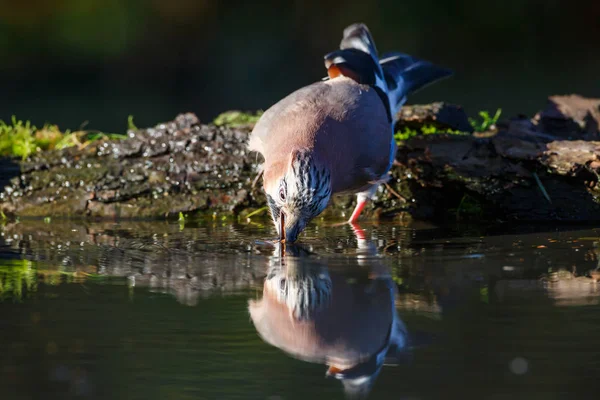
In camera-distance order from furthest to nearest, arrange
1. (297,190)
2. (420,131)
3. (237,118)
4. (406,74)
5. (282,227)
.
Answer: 1. (237,118)
2. (420,131)
3. (406,74)
4. (282,227)
5. (297,190)

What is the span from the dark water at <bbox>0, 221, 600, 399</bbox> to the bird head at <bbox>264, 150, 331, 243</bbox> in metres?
0.15

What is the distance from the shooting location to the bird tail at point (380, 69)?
17.1 ft

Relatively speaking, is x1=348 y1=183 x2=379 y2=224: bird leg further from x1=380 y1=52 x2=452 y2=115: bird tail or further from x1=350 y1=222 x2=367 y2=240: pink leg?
x1=380 y1=52 x2=452 y2=115: bird tail

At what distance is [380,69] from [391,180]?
2.44 feet

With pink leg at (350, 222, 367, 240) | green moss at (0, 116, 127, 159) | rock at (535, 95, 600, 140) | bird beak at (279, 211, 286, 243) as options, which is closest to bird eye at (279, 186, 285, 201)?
bird beak at (279, 211, 286, 243)

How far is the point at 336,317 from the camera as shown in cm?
293

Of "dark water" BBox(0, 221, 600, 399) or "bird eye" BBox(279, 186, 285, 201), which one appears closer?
"dark water" BBox(0, 221, 600, 399)

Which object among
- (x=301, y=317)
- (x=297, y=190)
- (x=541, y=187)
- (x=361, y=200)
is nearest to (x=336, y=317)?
(x=301, y=317)

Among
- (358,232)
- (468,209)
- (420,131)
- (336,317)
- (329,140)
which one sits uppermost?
(420,131)

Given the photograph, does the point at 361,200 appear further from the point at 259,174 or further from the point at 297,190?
the point at 297,190

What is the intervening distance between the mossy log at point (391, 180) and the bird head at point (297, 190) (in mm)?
1317

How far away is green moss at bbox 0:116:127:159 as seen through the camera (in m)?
6.03

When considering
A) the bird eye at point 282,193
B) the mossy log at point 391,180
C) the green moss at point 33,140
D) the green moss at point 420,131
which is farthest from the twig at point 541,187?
the green moss at point 33,140

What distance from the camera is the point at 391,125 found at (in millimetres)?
5180
